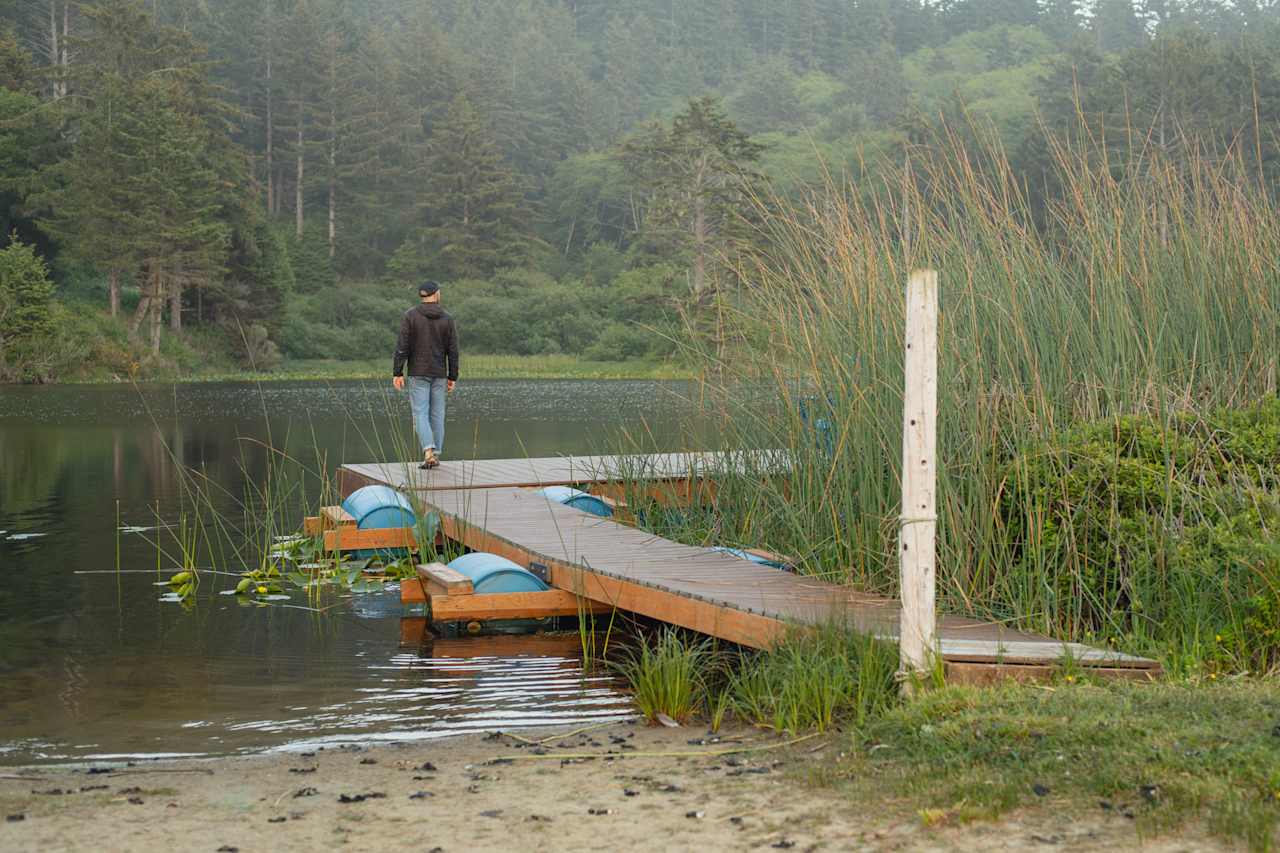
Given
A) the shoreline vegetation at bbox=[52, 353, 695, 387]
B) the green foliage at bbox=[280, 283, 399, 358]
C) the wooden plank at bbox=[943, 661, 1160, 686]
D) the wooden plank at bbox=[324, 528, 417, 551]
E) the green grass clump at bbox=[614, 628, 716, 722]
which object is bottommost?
the green grass clump at bbox=[614, 628, 716, 722]

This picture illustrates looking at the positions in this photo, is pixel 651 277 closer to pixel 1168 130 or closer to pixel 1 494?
pixel 1168 130

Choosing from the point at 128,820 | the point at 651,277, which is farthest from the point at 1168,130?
the point at 128,820

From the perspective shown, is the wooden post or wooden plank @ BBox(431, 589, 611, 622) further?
wooden plank @ BBox(431, 589, 611, 622)

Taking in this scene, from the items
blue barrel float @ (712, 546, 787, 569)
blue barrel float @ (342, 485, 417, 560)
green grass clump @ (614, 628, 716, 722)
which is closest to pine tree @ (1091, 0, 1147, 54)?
blue barrel float @ (342, 485, 417, 560)

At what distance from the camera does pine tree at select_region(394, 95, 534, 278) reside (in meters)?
61.7

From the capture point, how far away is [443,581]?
723 centimetres

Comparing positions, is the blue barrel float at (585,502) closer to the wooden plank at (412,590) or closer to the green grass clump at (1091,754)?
the wooden plank at (412,590)

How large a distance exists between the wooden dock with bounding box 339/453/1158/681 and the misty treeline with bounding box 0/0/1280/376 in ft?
8.58

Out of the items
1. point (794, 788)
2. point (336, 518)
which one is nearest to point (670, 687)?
point (794, 788)

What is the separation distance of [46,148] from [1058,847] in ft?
153

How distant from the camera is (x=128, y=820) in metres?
4.07

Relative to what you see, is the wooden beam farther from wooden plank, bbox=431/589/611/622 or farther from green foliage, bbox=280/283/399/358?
green foliage, bbox=280/283/399/358

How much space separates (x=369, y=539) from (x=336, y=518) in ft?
0.90

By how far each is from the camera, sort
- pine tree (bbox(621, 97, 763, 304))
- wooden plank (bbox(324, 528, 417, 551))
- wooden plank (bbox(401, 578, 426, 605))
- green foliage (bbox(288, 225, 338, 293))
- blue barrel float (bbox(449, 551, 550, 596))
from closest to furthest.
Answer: blue barrel float (bbox(449, 551, 550, 596)) < wooden plank (bbox(401, 578, 426, 605)) < wooden plank (bbox(324, 528, 417, 551)) < pine tree (bbox(621, 97, 763, 304)) < green foliage (bbox(288, 225, 338, 293))
